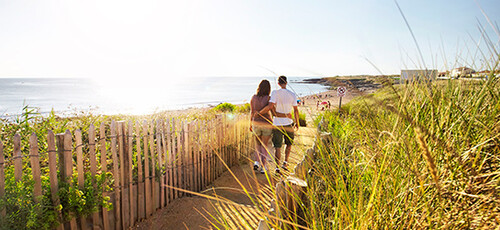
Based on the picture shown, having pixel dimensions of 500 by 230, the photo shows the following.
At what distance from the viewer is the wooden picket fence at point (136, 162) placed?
224 cm

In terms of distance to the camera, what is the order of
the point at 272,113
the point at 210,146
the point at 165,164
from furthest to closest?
the point at 210,146 < the point at 272,113 < the point at 165,164

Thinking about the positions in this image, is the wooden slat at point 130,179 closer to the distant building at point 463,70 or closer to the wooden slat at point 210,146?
the wooden slat at point 210,146

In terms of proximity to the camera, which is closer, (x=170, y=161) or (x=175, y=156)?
(x=170, y=161)

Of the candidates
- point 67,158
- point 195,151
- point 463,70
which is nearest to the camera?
point 463,70

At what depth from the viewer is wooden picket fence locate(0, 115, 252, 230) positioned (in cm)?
224

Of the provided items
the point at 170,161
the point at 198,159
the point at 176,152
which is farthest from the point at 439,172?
the point at 198,159

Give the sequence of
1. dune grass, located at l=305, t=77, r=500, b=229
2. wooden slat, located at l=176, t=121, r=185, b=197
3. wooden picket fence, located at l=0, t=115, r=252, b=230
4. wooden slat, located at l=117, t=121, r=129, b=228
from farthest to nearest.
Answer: wooden slat, located at l=176, t=121, r=185, b=197
wooden slat, located at l=117, t=121, r=129, b=228
wooden picket fence, located at l=0, t=115, r=252, b=230
dune grass, located at l=305, t=77, r=500, b=229

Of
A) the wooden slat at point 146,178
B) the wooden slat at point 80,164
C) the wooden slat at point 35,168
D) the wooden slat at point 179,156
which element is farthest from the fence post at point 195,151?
the wooden slat at point 35,168

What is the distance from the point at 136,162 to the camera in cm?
328

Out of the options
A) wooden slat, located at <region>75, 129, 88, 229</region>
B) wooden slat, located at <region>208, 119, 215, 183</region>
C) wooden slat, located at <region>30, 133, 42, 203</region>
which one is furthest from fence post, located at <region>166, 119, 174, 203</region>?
wooden slat, located at <region>30, 133, 42, 203</region>

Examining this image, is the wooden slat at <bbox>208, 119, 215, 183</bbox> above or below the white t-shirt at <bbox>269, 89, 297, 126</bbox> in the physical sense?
below

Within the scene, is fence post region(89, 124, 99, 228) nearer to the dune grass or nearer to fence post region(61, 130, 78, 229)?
fence post region(61, 130, 78, 229)

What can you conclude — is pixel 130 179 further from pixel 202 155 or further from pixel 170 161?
pixel 202 155

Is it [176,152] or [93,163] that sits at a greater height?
[93,163]
